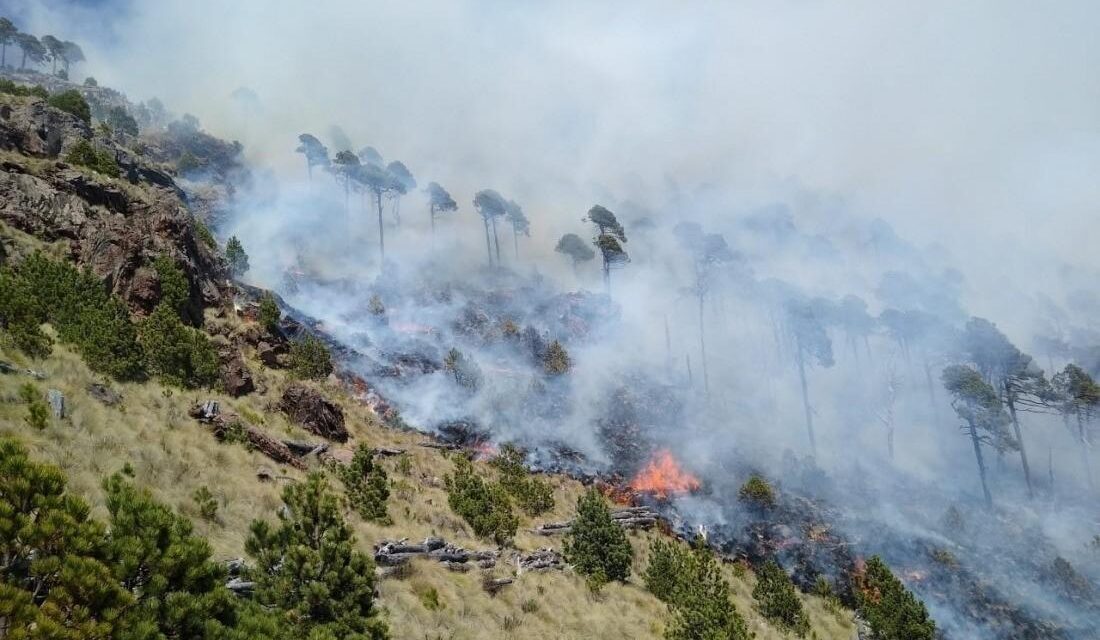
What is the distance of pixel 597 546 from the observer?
28844 mm

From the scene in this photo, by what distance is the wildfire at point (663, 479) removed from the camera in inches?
1877

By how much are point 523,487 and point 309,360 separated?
53.7 feet

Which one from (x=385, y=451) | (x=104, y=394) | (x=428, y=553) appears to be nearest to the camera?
(x=104, y=394)

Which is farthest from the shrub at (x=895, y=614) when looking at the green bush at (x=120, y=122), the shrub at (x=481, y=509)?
the green bush at (x=120, y=122)

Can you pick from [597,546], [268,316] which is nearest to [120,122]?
[268,316]

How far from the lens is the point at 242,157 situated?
9644cm

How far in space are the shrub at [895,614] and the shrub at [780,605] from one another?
345 centimetres

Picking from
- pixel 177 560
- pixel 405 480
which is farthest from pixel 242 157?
pixel 177 560

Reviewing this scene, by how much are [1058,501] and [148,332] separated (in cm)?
8341

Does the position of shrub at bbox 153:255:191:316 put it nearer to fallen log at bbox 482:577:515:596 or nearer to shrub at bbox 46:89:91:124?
fallen log at bbox 482:577:515:596

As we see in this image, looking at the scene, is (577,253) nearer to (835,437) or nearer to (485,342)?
(485,342)

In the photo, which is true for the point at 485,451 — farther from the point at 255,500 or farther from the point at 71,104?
the point at 71,104

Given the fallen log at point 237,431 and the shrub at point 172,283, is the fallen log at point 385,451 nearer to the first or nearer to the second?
the fallen log at point 237,431

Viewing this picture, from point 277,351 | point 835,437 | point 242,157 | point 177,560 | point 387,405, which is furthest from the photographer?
point 242,157
